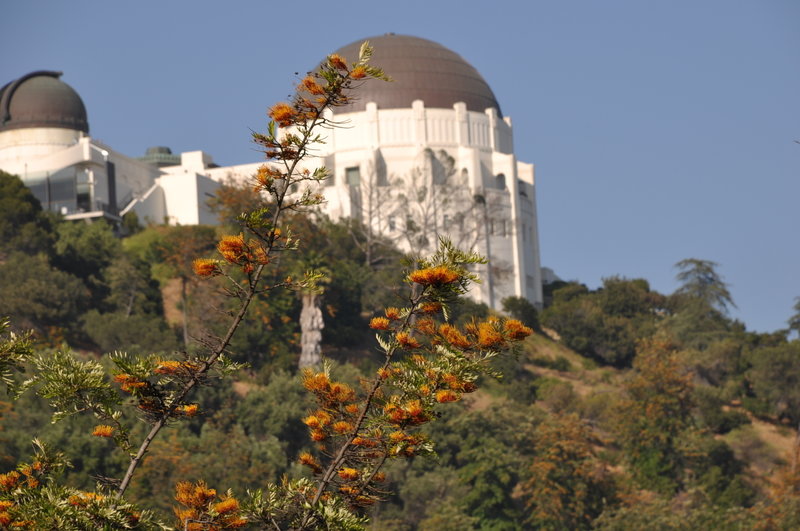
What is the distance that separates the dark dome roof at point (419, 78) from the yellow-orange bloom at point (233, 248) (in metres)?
64.8

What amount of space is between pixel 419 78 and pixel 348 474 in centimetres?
6798

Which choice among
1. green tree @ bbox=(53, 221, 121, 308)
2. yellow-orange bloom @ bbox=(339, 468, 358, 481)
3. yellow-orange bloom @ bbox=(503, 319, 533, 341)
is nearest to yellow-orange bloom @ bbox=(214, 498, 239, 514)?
yellow-orange bloom @ bbox=(339, 468, 358, 481)

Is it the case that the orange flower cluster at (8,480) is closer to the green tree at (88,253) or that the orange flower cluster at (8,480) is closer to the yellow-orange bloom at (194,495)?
the yellow-orange bloom at (194,495)

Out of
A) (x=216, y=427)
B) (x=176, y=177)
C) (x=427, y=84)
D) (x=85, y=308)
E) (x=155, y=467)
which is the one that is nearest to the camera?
(x=155, y=467)

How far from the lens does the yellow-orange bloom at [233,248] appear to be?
13.2 meters

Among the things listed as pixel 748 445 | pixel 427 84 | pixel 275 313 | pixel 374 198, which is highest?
pixel 427 84

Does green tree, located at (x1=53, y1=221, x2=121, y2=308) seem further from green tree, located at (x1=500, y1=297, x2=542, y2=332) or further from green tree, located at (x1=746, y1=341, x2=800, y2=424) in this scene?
green tree, located at (x1=746, y1=341, x2=800, y2=424)

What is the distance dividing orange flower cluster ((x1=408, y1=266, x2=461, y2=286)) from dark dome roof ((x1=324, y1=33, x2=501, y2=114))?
65.0 m

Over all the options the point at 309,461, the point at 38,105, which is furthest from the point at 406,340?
the point at 38,105

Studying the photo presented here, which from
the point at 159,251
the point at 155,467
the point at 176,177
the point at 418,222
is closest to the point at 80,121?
the point at 176,177

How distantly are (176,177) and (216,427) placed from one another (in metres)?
22.3

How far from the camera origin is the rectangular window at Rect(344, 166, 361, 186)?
77625 mm

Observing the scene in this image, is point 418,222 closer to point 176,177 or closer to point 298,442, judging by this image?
point 176,177

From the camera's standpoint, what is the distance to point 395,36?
276 ft
